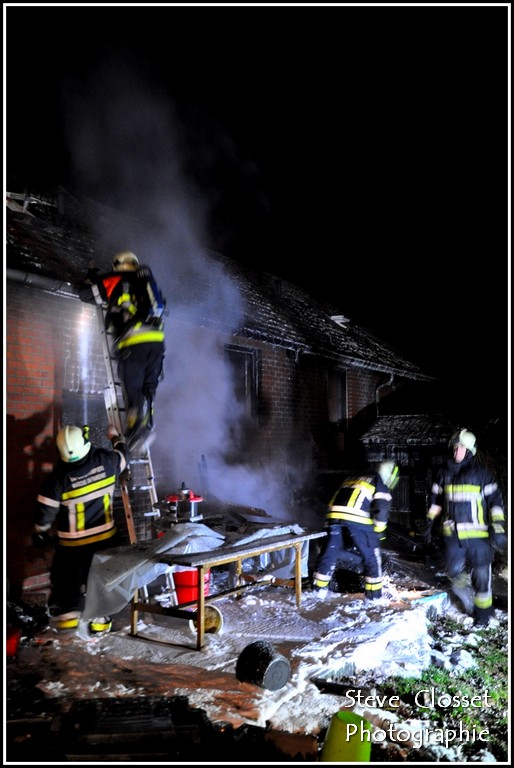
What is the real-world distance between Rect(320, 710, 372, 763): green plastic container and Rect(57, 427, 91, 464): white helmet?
332 cm

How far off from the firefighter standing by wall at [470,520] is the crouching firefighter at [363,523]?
0.64 meters

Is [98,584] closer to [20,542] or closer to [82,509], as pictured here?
[82,509]

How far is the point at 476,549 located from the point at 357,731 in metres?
3.58

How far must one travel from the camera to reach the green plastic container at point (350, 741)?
2998 mm

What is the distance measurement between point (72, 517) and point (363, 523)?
134 inches

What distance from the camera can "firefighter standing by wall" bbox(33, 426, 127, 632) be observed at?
5082 millimetres

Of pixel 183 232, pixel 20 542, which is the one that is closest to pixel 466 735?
pixel 20 542

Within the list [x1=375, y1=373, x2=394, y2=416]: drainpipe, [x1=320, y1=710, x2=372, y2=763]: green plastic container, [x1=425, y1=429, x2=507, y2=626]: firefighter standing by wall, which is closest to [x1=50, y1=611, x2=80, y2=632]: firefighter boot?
[x1=320, y1=710, x2=372, y2=763]: green plastic container

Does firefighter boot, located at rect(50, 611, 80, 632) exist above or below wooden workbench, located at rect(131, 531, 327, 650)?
below

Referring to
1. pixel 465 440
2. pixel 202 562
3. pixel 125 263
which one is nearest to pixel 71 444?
pixel 202 562

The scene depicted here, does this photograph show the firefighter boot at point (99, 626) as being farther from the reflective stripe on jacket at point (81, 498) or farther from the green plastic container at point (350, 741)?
the green plastic container at point (350, 741)

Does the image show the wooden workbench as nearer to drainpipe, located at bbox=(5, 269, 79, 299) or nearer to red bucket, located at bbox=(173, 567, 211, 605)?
red bucket, located at bbox=(173, 567, 211, 605)

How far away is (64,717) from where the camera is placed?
10.9 feet

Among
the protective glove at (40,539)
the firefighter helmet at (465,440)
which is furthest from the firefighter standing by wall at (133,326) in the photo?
the firefighter helmet at (465,440)
